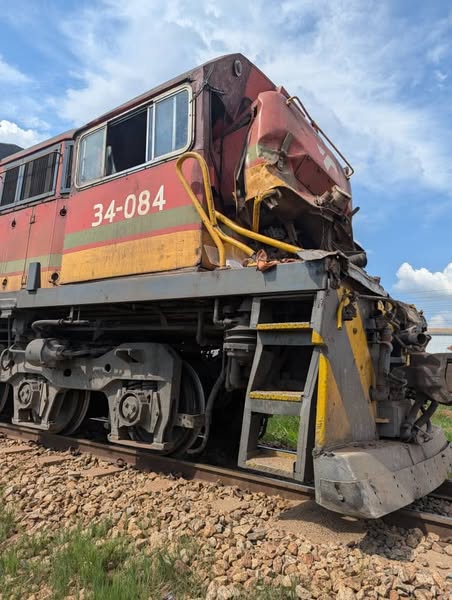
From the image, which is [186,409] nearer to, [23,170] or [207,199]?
[207,199]

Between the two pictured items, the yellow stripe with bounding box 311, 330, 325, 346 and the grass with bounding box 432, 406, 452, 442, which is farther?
the grass with bounding box 432, 406, 452, 442

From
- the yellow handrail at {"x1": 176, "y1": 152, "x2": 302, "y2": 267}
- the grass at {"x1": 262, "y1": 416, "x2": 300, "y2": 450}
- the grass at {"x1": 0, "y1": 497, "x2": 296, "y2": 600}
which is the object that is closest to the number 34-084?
the yellow handrail at {"x1": 176, "y1": 152, "x2": 302, "y2": 267}

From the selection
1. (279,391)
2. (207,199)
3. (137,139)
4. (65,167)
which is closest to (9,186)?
(65,167)

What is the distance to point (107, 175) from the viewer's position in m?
5.41

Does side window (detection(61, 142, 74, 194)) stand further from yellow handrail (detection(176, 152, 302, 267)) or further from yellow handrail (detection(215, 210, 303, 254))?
yellow handrail (detection(215, 210, 303, 254))

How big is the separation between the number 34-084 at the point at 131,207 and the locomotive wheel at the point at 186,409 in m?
1.65

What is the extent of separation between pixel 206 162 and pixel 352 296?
198 centimetres

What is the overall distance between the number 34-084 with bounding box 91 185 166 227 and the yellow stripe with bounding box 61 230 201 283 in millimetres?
309

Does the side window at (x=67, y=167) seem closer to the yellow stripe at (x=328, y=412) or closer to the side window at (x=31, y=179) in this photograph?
the side window at (x=31, y=179)

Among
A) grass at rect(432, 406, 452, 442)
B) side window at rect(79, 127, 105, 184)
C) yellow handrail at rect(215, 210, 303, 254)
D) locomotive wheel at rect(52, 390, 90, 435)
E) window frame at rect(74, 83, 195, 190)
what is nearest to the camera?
yellow handrail at rect(215, 210, 303, 254)

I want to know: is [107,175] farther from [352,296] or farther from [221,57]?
[352,296]

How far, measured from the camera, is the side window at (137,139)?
477cm

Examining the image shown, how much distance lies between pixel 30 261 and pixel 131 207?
217cm

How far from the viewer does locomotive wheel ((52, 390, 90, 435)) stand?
5867mm
